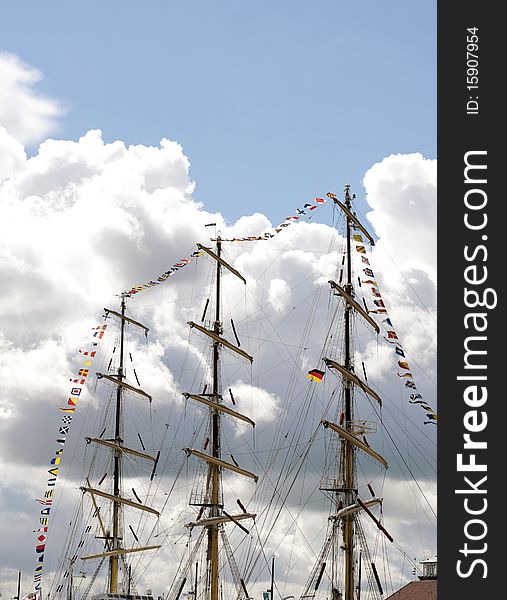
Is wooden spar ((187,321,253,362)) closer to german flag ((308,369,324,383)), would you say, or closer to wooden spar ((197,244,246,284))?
wooden spar ((197,244,246,284))

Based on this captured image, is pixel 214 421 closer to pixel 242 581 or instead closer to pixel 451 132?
pixel 242 581

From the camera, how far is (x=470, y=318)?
56.1 meters

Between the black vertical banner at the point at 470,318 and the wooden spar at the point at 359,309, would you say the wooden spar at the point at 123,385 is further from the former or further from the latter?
the black vertical banner at the point at 470,318

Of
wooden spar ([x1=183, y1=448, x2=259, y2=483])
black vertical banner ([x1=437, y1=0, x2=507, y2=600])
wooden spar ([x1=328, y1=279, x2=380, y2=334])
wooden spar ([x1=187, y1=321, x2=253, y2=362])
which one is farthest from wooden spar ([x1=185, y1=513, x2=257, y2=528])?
black vertical banner ([x1=437, y1=0, x2=507, y2=600])

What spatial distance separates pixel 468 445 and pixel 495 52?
1886 centimetres

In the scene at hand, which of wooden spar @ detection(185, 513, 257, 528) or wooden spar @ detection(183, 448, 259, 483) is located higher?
wooden spar @ detection(183, 448, 259, 483)

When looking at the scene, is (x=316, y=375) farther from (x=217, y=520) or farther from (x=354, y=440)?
(x=217, y=520)

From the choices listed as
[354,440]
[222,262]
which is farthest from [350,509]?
[222,262]

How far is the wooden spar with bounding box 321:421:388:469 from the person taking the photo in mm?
94375

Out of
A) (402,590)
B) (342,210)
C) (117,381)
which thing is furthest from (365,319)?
(117,381)

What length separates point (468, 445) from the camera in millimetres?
56531

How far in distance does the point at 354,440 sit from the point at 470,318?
4090cm

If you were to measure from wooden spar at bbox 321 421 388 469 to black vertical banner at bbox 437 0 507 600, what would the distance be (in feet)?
116

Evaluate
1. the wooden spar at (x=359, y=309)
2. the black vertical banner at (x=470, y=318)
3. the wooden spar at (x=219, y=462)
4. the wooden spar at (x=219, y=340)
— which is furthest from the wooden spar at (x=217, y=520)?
the black vertical banner at (x=470, y=318)
